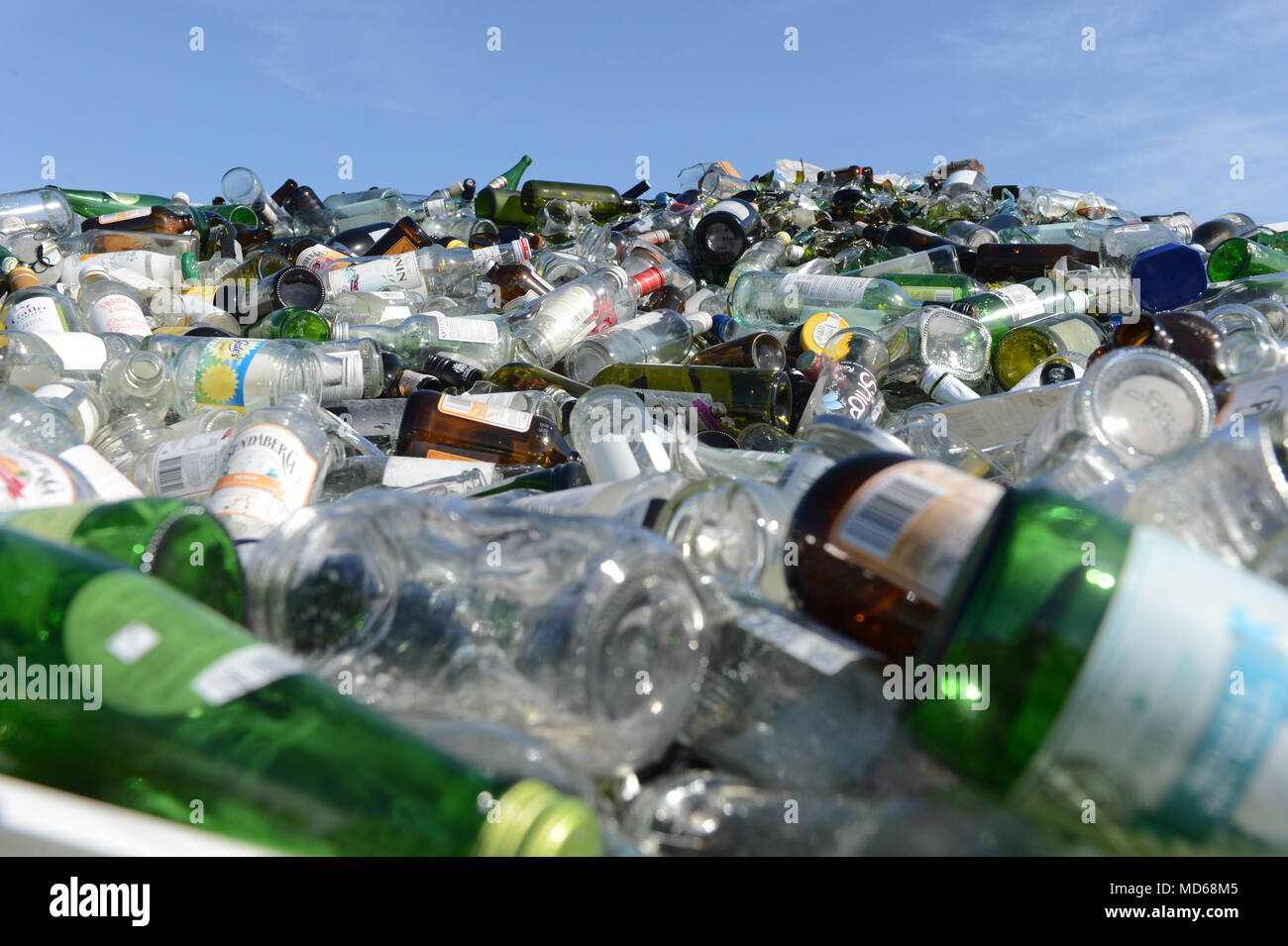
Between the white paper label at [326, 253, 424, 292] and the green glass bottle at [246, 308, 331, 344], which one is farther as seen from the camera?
the white paper label at [326, 253, 424, 292]

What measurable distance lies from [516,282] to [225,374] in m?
1.72

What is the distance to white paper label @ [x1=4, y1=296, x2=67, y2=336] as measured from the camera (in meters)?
2.75

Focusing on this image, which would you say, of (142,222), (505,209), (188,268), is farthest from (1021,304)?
(142,222)

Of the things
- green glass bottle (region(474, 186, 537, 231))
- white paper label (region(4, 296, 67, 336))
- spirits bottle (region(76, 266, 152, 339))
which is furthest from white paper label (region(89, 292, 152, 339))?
green glass bottle (region(474, 186, 537, 231))

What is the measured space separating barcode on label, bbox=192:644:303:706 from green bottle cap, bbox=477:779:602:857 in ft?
0.87

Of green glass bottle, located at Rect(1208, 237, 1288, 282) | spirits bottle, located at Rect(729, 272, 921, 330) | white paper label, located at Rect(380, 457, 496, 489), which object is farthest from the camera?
green glass bottle, located at Rect(1208, 237, 1288, 282)

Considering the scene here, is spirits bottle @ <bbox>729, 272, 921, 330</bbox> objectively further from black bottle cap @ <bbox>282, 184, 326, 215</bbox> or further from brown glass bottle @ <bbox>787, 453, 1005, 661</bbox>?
black bottle cap @ <bbox>282, 184, 326, 215</bbox>

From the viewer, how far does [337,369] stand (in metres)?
2.65

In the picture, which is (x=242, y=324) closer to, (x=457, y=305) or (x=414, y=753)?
(x=457, y=305)

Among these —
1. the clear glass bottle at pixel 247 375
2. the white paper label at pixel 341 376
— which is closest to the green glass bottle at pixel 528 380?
the white paper label at pixel 341 376

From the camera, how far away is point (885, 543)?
1030mm

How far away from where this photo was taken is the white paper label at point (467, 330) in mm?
3113

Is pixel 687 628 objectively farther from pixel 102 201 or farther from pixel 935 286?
pixel 102 201
